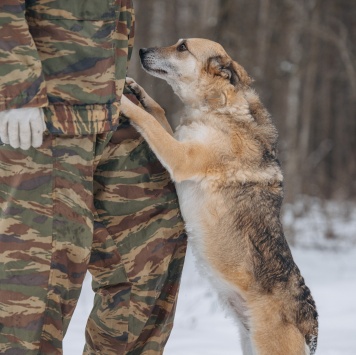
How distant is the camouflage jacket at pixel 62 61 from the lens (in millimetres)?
2508

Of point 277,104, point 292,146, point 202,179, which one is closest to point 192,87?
point 202,179

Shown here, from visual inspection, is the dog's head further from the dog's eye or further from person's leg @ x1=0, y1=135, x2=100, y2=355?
person's leg @ x1=0, y1=135, x2=100, y2=355

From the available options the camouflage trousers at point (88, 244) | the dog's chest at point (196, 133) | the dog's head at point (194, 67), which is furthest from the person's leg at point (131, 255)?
the dog's head at point (194, 67)

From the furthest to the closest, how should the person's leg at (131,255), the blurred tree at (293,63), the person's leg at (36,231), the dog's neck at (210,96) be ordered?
the blurred tree at (293,63), the dog's neck at (210,96), the person's leg at (131,255), the person's leg at (36,231)

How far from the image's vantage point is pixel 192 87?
405cm

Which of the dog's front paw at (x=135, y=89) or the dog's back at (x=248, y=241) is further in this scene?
the dog's front paw at (x=135, y=89)

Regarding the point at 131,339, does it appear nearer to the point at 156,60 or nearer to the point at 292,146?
the point at 156,60

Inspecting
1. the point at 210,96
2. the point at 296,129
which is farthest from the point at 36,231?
the point at 296,129

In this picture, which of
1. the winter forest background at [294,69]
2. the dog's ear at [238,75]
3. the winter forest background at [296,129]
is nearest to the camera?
the dog's ear at [238,75]

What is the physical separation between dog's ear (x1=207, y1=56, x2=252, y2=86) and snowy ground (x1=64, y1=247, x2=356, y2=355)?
A: 3.80ft

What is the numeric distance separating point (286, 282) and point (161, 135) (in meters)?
0.95

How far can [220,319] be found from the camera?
17.8 feet

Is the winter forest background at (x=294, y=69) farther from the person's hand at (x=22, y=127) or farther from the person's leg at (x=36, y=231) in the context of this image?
the person's hand at (x=22, y=127)

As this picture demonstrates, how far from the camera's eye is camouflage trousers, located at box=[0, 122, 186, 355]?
8.64 ft
